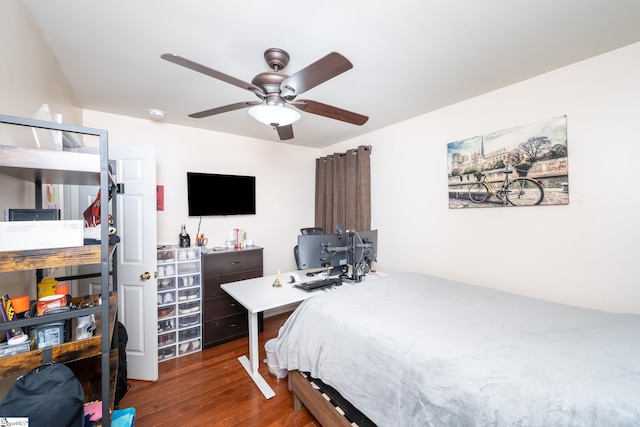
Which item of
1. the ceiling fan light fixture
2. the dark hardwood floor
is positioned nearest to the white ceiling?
the ceiling fan light fixture

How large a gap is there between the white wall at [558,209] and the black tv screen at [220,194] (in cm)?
212

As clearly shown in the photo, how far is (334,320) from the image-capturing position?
1580 millimetres

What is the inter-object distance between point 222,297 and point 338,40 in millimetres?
2743

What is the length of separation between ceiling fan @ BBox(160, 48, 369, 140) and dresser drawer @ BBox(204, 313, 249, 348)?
2.24m

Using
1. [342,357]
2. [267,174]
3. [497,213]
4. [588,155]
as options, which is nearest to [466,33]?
[588,155]

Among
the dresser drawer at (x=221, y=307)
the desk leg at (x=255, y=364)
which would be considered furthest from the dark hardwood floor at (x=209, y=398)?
the dresser drawer at (x=221, y=307)

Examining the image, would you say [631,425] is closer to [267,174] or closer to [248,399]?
[248,399]

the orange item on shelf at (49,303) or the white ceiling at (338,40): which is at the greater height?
the white ceiling at (338,40)

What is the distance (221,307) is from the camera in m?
2.95

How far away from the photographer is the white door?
7.39 ft

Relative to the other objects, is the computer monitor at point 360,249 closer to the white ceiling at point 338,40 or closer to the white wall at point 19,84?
the white ceiling at point 338,40

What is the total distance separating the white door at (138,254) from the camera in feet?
7.39

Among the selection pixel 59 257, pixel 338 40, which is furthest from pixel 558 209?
pixel 59 257

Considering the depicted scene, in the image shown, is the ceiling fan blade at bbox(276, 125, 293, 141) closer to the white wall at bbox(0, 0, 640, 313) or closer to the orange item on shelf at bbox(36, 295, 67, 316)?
the white wall at bbox(0, 0, 640, 313)
